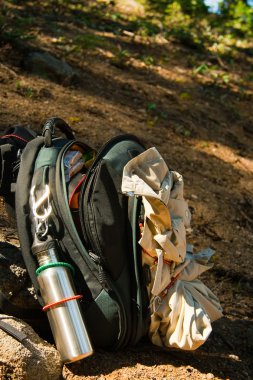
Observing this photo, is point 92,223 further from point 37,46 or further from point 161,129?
point 37,46

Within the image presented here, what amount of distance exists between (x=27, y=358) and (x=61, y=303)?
0.26 metres

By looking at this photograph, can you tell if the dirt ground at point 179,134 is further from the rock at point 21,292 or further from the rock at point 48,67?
the rock at point 21,292

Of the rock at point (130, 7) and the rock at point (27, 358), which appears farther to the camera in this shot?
the rock at point (130, 7)

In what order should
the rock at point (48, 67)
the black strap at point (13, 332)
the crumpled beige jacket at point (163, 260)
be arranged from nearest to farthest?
the black strap at point (13, 332), the crumpled beige jacket at point (163, 260), the rock at point (48, 67)

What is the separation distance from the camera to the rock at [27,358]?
2.12 m

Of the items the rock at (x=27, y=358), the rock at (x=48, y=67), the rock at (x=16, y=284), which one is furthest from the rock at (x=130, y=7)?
the rock at (x=27, y=358)

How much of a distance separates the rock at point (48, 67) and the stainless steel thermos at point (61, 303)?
327 centimetres

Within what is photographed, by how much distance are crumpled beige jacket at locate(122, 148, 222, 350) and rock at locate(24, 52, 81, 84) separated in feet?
9.58

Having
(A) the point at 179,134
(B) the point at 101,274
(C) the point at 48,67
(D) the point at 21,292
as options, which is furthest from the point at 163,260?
(C) the point at 48,67

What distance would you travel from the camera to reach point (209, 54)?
792 cm

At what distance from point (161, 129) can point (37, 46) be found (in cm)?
153

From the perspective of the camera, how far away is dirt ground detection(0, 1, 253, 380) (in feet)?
9.18

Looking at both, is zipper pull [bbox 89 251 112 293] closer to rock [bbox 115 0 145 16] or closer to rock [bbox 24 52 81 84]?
rock [bbox 24 52 81 84]

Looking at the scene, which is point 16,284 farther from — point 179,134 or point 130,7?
point 130,7
